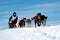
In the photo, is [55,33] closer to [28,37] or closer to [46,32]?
[46,32]

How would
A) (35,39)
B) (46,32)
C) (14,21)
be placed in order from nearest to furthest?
(35,39)
(46,32)
(14,21)

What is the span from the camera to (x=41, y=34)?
13.6 metres

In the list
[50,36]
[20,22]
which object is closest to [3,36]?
[50,36]

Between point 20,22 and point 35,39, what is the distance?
36.0 ft

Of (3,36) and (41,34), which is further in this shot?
(3,36)

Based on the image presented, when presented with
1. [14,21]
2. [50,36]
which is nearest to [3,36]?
[50,36]

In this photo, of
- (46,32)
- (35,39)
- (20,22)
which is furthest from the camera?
(20,22)

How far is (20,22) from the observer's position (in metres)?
23.9

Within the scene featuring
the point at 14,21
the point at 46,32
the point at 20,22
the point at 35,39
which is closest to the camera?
the point at 35,39

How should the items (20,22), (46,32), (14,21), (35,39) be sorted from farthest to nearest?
(20,22)
(14,21)
(46,32)
(35,39)

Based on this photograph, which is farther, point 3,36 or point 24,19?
point 24,19

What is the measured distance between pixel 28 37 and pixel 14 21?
6714 millimetres

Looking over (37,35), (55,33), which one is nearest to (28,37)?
(37,35)

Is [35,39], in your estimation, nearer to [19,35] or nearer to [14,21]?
[19,35]
